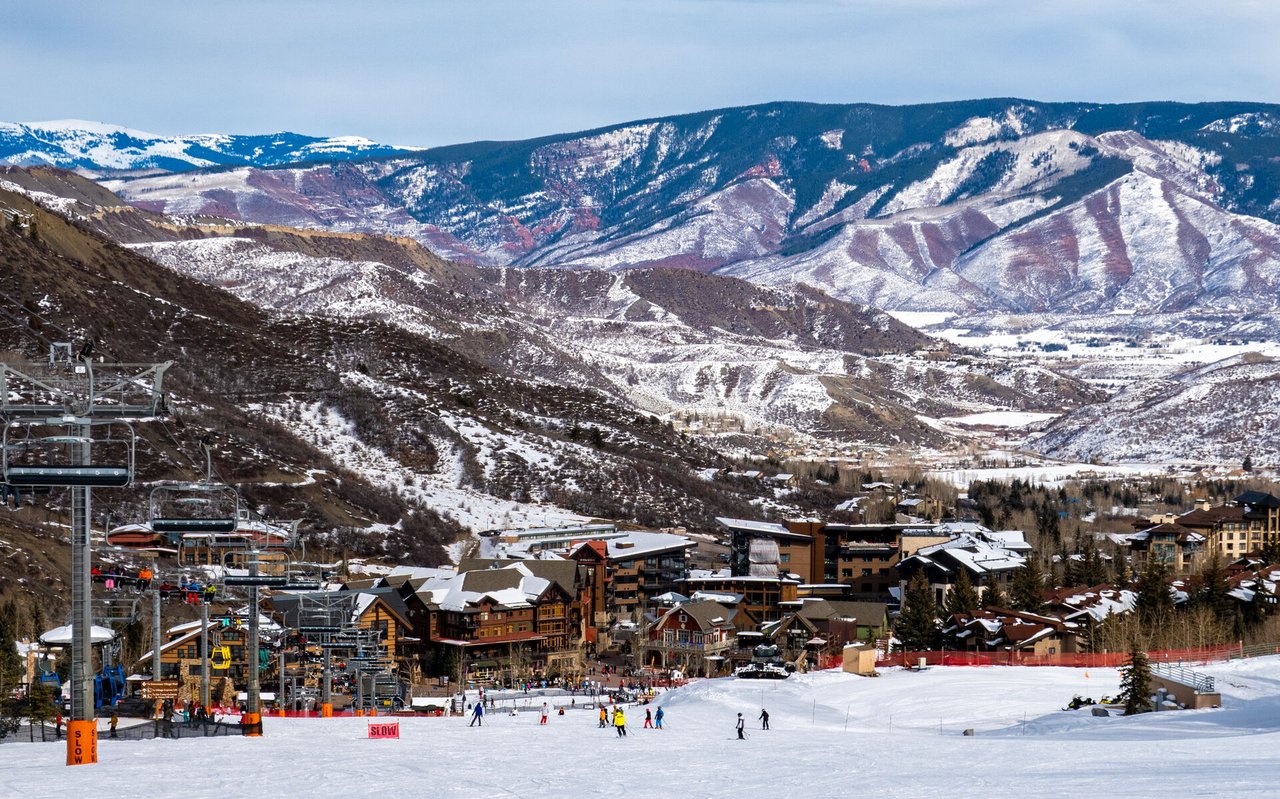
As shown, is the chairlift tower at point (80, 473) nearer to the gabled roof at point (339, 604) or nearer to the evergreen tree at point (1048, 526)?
the gabled roof at point (339, 604)

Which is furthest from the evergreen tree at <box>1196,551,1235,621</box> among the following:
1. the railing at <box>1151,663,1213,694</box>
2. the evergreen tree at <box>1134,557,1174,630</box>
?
the railing at <box>1151,663,1213,694</box>

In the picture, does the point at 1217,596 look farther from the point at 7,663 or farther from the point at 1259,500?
the point at 7,663

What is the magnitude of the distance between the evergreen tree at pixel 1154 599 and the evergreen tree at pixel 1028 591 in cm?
485

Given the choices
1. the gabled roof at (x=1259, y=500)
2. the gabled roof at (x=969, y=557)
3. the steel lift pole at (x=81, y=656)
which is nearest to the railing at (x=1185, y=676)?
the steel lift pole at (x=81, y=656)

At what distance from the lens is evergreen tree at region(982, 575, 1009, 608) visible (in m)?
96.6

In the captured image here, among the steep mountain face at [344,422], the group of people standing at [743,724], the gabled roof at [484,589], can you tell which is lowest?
the group of people standing at [743,724]

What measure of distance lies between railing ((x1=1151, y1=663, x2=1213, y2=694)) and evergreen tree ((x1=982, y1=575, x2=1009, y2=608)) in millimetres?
25415

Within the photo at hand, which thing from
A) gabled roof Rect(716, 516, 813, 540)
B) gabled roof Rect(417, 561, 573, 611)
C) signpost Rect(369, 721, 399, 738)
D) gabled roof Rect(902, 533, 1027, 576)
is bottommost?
signpost Rect(369, 721, 399, 738)

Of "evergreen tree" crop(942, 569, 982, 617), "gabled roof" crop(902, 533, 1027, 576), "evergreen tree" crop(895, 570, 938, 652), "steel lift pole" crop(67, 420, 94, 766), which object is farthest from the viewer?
"gabled roof" crop(902, 533, 1027, 576)

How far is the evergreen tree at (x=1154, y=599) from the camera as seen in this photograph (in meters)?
84.9

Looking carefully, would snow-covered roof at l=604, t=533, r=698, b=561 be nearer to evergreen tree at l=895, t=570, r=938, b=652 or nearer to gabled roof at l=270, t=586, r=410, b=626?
gabled roof at l=270, t=586, r=410, b=626

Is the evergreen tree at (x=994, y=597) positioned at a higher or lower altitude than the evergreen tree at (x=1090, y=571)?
lower

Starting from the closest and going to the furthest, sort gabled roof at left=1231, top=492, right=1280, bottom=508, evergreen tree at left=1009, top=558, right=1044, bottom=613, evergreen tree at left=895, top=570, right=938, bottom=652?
1. evergreen tree at left=895, top=570, right=938, bottom=652
2. evergreen tree at left=1009, top=558, right=1044, bottom=613
3. gabled roof at left=1231, top=492, right=1280, bottom=508

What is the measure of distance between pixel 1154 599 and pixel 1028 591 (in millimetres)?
7415
